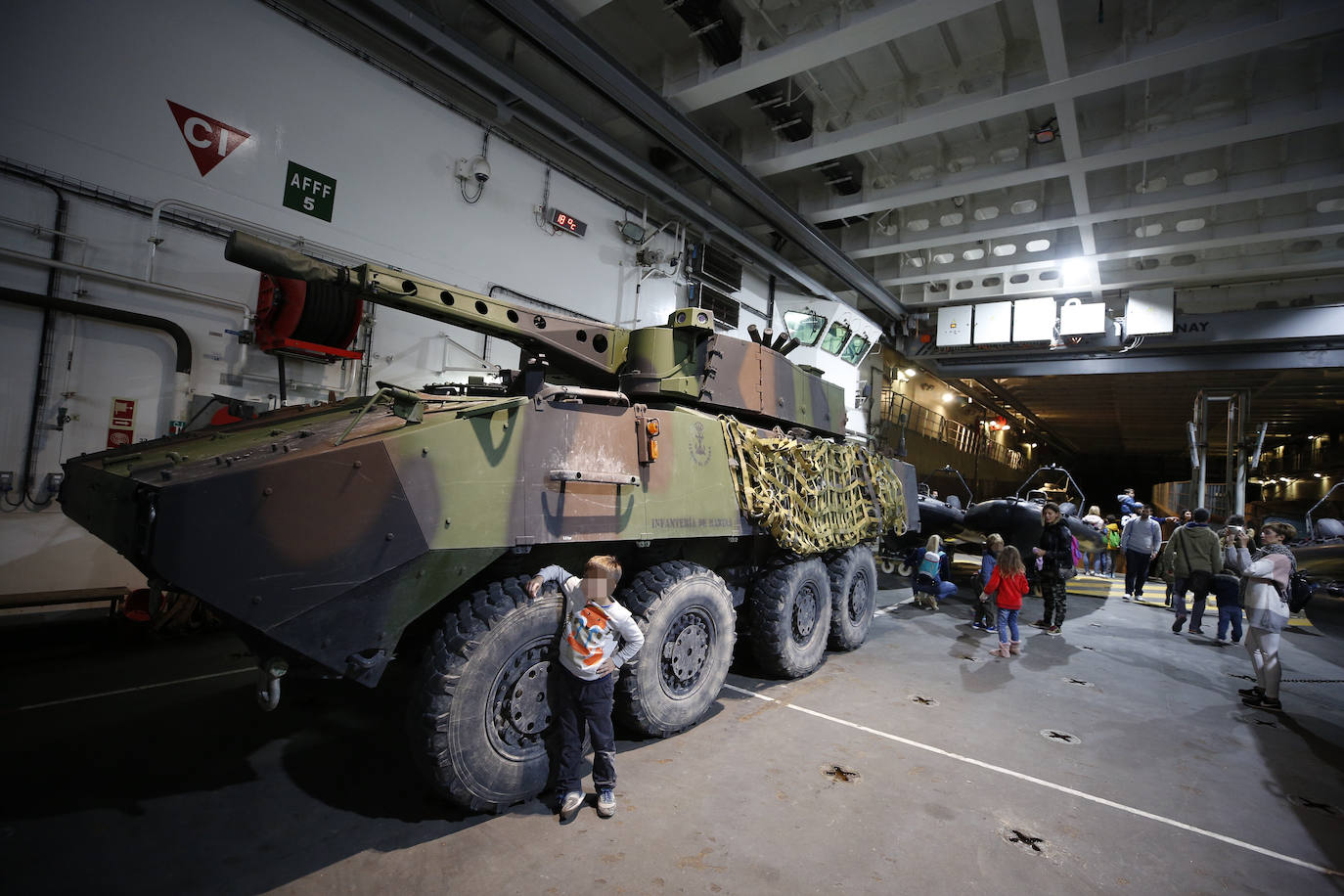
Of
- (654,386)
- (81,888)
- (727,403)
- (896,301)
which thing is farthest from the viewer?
(896,301)

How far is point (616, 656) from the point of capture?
3.32 meters

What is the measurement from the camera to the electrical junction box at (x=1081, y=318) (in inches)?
523

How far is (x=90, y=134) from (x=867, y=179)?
423 inches

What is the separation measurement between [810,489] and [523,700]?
3267 millimetres

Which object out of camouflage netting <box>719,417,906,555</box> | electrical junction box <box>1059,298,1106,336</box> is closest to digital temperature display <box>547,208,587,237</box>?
camouflage netting <box>719,417,906,555</box>

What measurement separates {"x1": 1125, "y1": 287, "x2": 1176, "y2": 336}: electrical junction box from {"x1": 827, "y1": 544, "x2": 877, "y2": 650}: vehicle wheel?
10641 millimetres

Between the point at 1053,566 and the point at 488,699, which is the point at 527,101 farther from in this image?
the point at 1053,566

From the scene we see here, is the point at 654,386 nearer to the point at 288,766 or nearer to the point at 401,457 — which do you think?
the point at 401,457

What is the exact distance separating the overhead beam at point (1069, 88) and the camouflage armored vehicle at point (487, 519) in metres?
5.45

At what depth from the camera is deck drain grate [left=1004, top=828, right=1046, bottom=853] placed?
10.3 feet

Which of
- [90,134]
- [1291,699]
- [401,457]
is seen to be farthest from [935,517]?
[90,134]

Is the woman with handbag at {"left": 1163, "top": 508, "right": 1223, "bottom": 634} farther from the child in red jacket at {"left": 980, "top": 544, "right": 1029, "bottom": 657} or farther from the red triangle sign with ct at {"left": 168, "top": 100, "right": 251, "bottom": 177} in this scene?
the red triangle sign with ct at {"left": 168, "top": 100, "right": 251, "bottom": 177}

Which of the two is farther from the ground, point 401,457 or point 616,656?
point 401,457

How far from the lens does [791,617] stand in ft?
18.1
